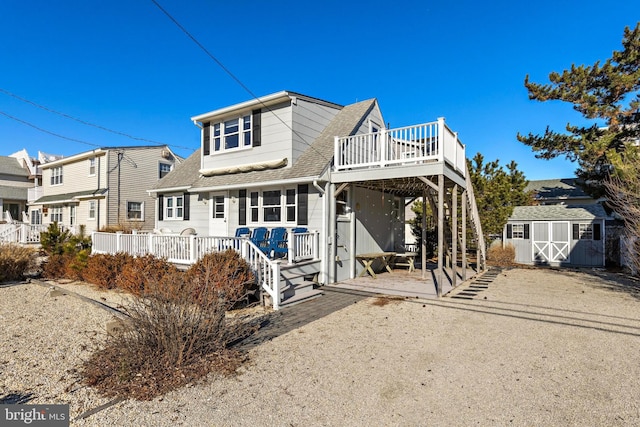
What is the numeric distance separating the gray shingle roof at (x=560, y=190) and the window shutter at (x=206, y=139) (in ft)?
70.3

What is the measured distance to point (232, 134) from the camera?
13.1 metres

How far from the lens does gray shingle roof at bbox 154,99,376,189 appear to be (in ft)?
35.1

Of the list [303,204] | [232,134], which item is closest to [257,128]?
[232,134]

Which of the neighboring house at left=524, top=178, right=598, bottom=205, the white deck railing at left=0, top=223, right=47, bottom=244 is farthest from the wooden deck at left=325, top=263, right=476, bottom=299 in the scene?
the white deck railing at left=0, top=223, right=47, bottom=244

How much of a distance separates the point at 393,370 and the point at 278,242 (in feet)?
20.1

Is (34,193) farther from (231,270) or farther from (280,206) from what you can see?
(231,270)

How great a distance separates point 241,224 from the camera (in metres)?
12.2

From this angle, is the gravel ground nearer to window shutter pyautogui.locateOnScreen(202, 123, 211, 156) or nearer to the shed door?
window shutter pyautogui.locateOnScreen(202, 123, 211, 156)

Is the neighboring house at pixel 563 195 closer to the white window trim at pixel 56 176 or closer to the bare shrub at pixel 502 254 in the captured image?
the bare shrub at pixel 502 254

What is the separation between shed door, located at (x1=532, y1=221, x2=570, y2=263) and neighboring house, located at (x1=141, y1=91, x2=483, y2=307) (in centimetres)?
747

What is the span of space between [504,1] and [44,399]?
15.6m

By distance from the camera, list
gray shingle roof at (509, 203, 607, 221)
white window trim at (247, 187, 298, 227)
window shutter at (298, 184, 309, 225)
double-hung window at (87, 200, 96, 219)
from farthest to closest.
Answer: double-hung window at (87, 200, 96, 219)
gray shingle roof at (509, 203, 607, 221)
white window trim at (247, 187, 298, 227)
window shutter at (298, 184, 309, 225)

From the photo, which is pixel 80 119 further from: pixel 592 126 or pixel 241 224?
pixel 592 126

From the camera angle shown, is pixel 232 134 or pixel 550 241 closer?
pixel 232 134
